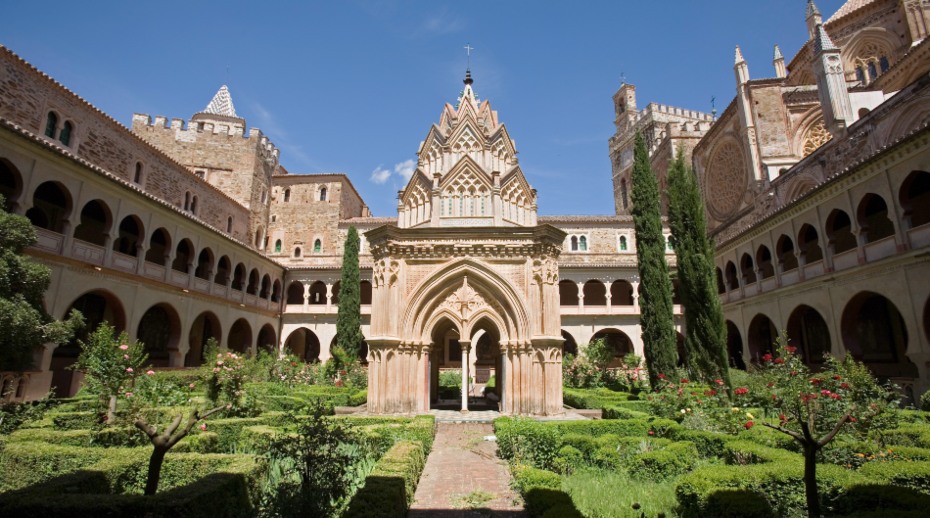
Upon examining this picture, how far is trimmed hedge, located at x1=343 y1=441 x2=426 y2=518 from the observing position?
5055 millimetres

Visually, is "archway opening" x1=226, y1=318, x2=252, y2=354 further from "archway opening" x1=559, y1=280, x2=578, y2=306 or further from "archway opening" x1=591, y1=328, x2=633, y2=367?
"archway opening" x1=591, y1=328, x2=633, y2=367

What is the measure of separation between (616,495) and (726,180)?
31.7 meters

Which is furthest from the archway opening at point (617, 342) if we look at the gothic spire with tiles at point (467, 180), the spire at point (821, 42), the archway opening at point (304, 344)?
the archway opening at point (304, 344)

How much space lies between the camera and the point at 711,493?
541cm

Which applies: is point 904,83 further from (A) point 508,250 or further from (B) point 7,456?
(B) point 7,456

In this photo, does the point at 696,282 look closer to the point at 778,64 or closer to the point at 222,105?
the point at 778,64

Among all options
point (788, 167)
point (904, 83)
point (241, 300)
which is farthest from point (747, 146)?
point (241, 300)

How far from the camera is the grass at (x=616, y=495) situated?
19.6 feet

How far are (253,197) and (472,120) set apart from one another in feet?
75.9

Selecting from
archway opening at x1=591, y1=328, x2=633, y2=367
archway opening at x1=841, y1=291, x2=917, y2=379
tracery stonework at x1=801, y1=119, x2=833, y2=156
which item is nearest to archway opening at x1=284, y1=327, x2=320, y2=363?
archway opening at x1=591, y1=328, x2=633, y2=367

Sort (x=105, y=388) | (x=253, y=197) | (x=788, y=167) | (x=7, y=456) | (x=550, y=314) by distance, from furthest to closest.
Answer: (x=253, y=197), (x=788, y=167), (x=550, y=314), (x=105, y=388), (x=7, y=456)

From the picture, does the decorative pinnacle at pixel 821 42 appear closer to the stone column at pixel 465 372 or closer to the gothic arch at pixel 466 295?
the gothic arch at pixel 466 295

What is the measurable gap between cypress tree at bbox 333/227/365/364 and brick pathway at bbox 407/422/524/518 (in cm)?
1644

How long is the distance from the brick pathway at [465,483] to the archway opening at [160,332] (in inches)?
652
